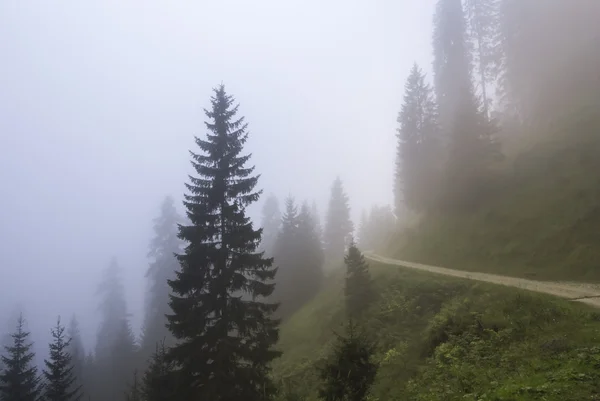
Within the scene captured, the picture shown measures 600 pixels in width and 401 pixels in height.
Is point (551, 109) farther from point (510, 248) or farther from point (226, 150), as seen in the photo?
point (226, 150)

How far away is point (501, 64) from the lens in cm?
4225

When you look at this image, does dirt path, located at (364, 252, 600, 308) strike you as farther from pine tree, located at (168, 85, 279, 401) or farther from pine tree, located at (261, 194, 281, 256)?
pine tree, located at (261, 194, 281, 256)

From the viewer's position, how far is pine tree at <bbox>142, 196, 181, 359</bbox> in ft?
136

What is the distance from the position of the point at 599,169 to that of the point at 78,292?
631 ft

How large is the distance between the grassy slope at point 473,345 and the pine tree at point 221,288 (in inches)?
104

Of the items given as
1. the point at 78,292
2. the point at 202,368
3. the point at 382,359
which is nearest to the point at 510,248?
the point at 382,359

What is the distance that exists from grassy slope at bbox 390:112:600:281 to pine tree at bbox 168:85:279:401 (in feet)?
52.4

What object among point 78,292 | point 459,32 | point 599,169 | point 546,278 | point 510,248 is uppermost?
point 459,32

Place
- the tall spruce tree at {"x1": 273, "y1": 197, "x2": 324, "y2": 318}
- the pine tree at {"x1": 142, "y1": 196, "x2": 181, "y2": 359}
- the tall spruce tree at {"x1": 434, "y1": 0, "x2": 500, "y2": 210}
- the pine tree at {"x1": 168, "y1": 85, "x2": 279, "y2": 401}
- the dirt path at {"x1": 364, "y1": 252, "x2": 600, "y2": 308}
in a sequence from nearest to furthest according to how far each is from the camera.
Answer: the pine tree at {"x1": 168, "y1": 85, "x2": 279, "y2": 401} → the dirt path at {"x1": 364, "y1": 252, "x2": 600, "y2": 308} → the tall spruce tree at {"x1": 434, "y1": 0, "x2": 500, "y2": 210} → the tall spruce tree at {"x1": 273, "y1": 197, "x2": 324, "y2": 318} → the pine tree at {"x1": 142, "y1": 196, "x2": 181, "y2": 359}

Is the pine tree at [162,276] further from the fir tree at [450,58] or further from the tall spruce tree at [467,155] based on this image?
the fir tree at [450,58]

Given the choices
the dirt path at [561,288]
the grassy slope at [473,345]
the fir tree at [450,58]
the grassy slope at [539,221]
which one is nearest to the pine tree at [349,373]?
the grassy slope at [473,345]

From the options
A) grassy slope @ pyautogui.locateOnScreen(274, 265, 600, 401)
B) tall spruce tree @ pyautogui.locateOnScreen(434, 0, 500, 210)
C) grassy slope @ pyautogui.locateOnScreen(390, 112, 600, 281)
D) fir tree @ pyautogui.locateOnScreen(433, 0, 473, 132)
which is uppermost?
fir tree @ pyautogui.locateOnScreen(433, 0, 473, 132)

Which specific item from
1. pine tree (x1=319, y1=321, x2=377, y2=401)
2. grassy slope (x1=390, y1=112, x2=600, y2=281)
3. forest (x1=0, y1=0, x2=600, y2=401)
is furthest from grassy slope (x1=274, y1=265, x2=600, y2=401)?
grassy slope (x1=390, y1=112, x2=600, y2=281)

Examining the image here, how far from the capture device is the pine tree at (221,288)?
14.4 meters
